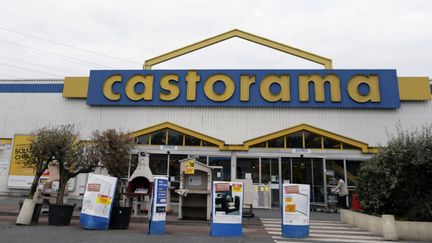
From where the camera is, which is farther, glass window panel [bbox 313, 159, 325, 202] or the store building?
the store building

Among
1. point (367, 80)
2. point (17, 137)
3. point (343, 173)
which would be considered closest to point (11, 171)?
point (17, 137)

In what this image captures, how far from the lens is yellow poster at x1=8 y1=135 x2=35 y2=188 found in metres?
20.4

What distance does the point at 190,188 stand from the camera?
44.8 ft

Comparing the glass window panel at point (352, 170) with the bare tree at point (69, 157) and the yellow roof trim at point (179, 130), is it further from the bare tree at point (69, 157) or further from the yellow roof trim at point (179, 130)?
the bare tree at point (69, 157)

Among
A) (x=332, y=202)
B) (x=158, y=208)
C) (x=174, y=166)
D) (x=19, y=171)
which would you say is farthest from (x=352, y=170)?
(x=19, y=171)

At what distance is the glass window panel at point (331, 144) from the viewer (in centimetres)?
1967

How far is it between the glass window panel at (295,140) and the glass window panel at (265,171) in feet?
5.45

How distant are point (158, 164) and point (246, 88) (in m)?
7.24

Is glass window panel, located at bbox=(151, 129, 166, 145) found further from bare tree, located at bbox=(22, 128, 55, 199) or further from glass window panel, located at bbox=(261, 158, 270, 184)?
bare tree, located at bbox=(22, 128, 55, 199)

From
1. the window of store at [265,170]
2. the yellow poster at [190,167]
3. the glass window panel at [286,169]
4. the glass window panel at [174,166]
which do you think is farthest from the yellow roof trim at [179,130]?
the yellow poster at [190,167]

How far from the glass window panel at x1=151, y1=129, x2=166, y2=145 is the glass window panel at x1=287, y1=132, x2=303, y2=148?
754 cm

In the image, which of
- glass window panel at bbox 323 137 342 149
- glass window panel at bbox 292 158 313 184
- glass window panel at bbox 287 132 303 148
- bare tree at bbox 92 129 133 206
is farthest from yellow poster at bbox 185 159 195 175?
glass window panel at bbox 323 137 342 149

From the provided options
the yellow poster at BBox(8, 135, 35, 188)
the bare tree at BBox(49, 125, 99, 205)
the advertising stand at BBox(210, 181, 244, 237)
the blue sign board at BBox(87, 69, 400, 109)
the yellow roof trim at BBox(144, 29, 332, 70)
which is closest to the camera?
the advertising stand at BBox(210, 181, 244, 237)


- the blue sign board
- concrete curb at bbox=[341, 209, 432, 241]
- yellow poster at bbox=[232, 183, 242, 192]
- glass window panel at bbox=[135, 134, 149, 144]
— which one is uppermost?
the blue sign board
